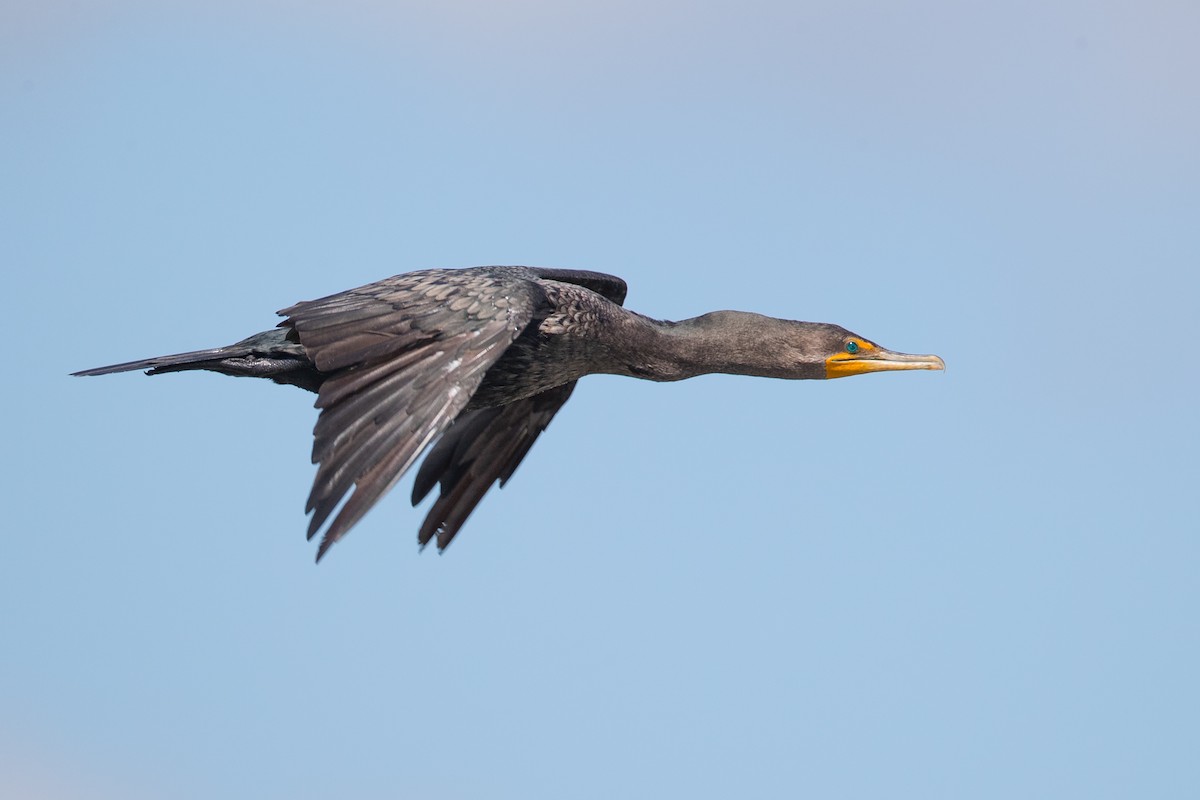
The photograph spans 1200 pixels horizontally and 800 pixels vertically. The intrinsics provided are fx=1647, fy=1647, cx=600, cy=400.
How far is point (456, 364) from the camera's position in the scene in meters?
10.3

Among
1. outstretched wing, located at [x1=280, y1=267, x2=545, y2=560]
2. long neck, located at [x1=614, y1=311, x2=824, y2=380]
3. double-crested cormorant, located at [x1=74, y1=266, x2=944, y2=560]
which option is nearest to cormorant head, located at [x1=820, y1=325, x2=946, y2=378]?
double-crested cormorant, located at [x1=74, y1=266, x2=944, y2=560]

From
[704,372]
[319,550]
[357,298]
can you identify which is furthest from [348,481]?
[704,372]

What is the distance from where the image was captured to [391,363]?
10320 mm

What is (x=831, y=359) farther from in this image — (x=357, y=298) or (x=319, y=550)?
(x=319, y=550)

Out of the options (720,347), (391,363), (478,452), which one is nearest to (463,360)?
(391,363)

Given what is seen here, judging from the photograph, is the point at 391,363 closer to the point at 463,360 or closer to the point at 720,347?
the point at 463,360

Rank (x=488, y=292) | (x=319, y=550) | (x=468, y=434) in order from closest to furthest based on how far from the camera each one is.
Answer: (x=319, y=550) < (x=488, y=292) < (x=468, y=434)

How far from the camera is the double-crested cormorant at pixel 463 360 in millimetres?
9906

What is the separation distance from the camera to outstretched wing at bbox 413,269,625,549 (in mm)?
13469

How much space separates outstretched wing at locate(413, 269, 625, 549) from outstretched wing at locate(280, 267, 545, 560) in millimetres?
2606

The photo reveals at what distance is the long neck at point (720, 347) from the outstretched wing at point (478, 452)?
1.32 m

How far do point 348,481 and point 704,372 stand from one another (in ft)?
11.9

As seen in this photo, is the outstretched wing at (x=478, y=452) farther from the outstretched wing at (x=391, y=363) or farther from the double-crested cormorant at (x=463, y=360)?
the outstretched wing at (x=391, y=363)

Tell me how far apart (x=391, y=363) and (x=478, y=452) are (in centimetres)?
340
